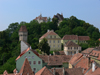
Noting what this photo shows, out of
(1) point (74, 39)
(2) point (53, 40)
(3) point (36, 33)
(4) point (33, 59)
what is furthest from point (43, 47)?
(3) point (36, 33)

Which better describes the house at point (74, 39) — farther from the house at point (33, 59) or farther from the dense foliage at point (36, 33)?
the house at point (33, 59)

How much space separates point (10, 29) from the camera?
3287 inches

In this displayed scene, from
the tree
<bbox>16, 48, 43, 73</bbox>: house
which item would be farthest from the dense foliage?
<bbox>16, 48, 43, 73</bbox>: house

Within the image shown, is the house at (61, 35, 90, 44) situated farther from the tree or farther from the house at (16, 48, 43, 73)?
the house at (16, 48, 43, 73)

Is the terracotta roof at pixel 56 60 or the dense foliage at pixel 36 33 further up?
the dense foliage at pixel 36 33

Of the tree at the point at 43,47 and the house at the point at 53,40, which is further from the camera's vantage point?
the house at the point at 53,40

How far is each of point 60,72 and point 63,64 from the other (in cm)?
989

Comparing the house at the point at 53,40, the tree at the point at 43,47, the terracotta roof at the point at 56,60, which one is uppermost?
the house at the point at 53,40

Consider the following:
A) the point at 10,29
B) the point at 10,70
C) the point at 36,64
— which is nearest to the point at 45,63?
the point at 36,64

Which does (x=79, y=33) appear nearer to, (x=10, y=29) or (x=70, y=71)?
(x=10, y=29)

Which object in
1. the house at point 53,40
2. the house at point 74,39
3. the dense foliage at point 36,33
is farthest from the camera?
the house at point 74,39

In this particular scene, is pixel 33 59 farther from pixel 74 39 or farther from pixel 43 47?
pixel 74 39

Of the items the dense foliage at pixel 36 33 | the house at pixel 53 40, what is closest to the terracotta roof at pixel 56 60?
the dense foliage at pixel 36 33

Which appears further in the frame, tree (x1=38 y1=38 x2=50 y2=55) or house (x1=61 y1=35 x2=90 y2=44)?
house (x1=61 y1=35 x2=90 y2=44)
